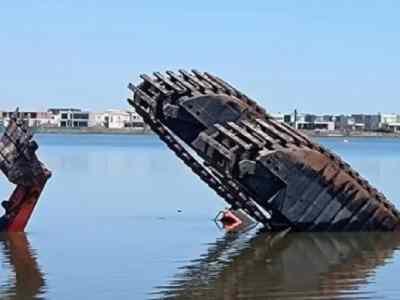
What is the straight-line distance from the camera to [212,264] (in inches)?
1037

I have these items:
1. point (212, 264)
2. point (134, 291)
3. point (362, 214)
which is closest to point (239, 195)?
point (362, 214)

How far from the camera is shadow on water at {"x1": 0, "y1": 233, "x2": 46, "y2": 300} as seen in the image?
70.5 feet

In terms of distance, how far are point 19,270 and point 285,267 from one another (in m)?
6.16

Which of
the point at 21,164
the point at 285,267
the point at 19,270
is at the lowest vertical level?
the point at 285,267

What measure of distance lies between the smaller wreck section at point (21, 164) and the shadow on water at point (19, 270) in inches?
45.3

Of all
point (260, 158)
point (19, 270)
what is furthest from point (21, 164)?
point (260, 158)

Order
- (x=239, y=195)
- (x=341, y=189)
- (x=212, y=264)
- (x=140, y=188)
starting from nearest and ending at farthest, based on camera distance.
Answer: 1. (x=212, y=264)
2. (x=341, y=189)
3. (x=239, y=195)
4. (x=140, y=188)

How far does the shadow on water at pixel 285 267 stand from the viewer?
72.7 feet

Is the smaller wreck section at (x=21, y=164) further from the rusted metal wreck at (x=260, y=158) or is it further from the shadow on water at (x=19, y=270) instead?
the rusted metal wreck at (x=260, y=158)

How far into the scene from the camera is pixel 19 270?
24656mm

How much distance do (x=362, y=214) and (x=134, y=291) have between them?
432 inches

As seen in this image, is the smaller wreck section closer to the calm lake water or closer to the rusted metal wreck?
the calm lake water

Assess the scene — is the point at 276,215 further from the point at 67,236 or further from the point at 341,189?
the point at 67,236

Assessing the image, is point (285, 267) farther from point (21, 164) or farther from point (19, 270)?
point (21, 164)
